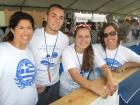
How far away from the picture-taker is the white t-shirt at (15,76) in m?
1.72

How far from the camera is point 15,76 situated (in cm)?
176

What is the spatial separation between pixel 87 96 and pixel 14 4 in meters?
5.23

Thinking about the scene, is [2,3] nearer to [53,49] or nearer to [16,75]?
[53,49]

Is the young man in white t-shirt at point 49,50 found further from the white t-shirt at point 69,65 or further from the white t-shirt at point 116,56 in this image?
the white t-shirt at point 116,56

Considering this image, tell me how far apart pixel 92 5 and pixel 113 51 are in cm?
623

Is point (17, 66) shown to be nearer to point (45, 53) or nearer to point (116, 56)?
point (45, 53)

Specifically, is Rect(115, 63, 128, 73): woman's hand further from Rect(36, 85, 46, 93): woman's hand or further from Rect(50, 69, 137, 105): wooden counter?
Rect(36, 85, 46, 93): woman's hand

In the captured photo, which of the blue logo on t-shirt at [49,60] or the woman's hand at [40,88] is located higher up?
the blue logo on t-shirt at [49,60]

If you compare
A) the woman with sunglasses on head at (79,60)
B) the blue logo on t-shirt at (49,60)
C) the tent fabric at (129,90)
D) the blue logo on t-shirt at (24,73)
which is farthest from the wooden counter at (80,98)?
the blue logo on t-shirt at (49,60)

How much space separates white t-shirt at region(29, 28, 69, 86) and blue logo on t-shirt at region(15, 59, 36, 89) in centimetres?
36

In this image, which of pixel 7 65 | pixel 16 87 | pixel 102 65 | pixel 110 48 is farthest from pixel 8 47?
pixel 110 48

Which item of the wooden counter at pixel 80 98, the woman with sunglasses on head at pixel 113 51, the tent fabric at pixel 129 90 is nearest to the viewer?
the wooden counter at pixel 80 98

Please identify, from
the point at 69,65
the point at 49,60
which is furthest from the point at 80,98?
the point at 49,60

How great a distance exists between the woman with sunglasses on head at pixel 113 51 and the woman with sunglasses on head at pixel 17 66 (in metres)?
0.87
